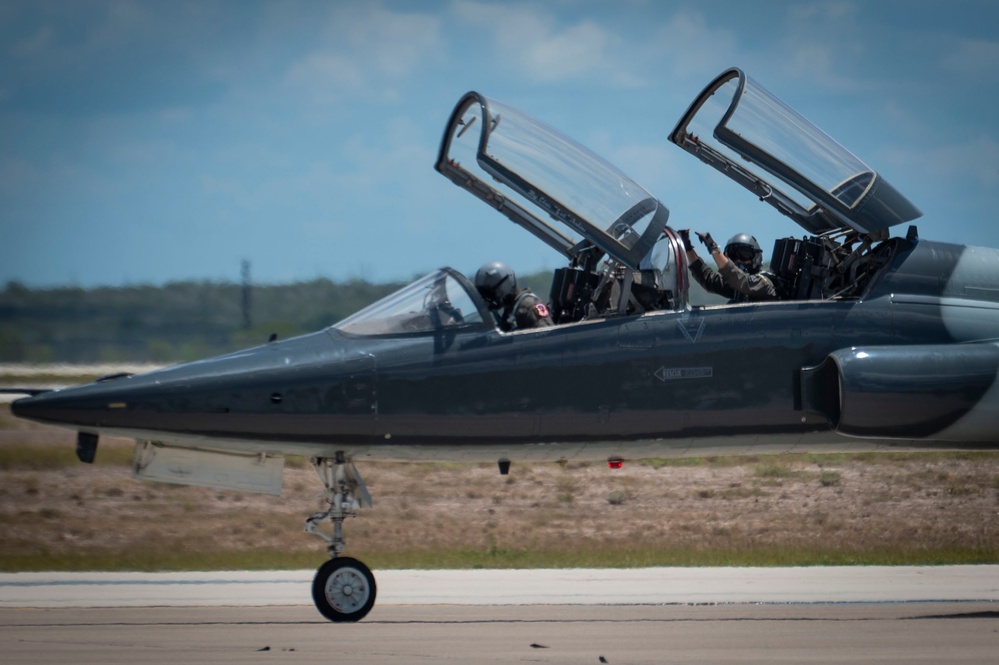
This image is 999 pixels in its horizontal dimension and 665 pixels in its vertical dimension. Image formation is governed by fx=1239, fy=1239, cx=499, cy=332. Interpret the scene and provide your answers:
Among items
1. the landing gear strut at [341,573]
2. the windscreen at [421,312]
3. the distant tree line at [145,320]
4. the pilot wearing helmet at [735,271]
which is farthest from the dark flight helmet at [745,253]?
the distant tree line at [145,320]

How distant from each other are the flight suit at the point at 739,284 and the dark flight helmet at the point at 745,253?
31cm

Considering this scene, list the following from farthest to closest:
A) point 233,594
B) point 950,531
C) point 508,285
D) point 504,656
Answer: point 950,531
point 233,594
point 508,285
point 504,656

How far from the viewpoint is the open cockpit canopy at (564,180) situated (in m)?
9.62

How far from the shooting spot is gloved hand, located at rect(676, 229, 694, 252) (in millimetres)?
10250

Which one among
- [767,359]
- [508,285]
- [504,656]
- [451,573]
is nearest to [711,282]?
[767,359]

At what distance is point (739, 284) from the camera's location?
10203 millimetres

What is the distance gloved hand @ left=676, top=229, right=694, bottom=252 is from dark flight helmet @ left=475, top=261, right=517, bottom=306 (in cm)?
144

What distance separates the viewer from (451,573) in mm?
13906

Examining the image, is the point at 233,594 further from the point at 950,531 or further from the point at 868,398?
the point at 950,531

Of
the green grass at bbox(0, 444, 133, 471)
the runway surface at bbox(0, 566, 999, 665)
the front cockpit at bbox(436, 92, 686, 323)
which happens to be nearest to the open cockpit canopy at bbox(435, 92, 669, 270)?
the front cockpit at bbox(436, 92, 686, 323)

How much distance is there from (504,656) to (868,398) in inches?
131

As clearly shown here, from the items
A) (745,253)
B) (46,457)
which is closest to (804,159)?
(745,253)

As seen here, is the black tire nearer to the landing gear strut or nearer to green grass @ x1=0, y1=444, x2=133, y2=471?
the landing gear strut

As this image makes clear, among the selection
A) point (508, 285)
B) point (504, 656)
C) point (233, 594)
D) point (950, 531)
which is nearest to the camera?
point (504, 656)
